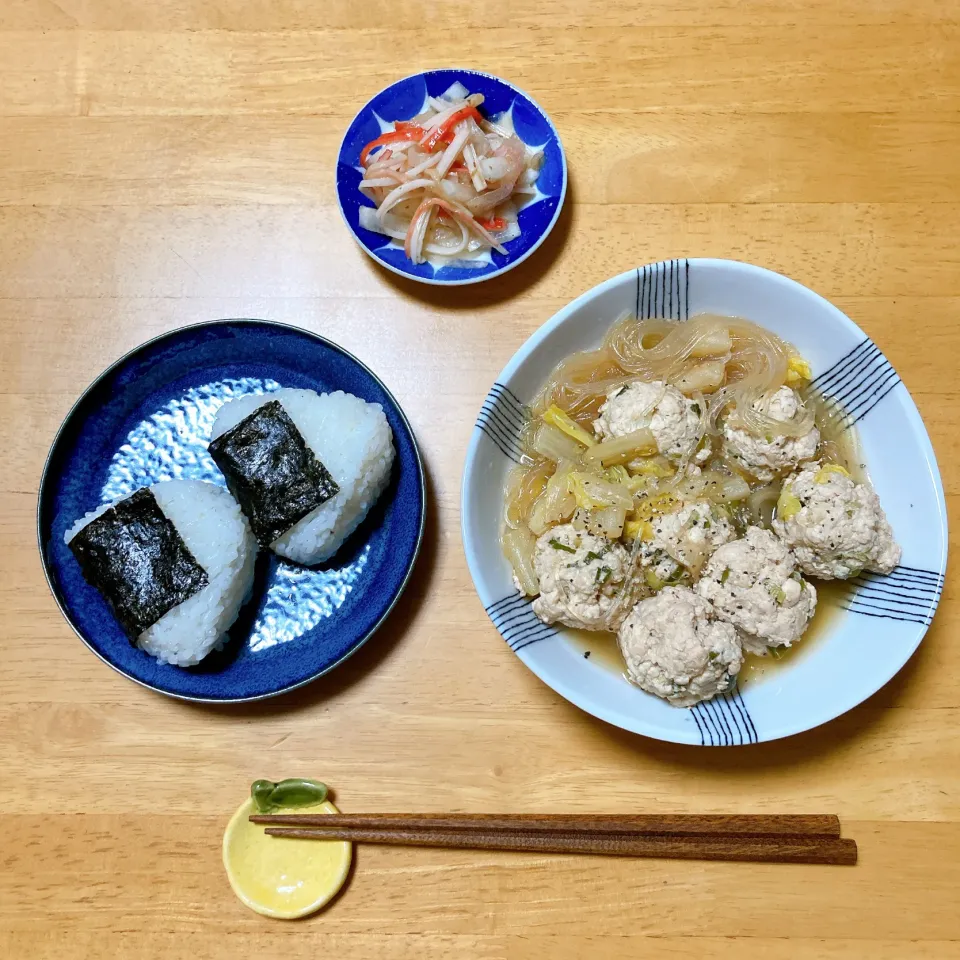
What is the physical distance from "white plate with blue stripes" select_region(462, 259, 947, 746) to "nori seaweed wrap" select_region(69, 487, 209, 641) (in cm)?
69

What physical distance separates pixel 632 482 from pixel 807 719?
0.60 metres

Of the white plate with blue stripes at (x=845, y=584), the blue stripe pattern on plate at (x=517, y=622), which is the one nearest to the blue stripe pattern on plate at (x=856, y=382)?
the white plate with blue stripes at (x=845, y=584)

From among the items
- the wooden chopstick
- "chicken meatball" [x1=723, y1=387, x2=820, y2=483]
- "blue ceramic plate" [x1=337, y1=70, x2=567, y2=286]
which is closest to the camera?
"chicken meatball" [x1=723, y1=387, x2=820, y2=483]

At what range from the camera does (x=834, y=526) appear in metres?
1.53

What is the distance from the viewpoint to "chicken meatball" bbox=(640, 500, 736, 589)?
1591mm

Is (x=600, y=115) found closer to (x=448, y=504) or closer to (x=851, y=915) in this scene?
(x=448, y=504)

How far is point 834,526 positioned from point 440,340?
40.8 inches

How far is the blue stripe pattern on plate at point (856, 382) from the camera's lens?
1.58 meters

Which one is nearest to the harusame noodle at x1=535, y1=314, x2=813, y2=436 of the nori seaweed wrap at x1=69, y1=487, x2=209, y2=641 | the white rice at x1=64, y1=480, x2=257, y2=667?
the white rice at x1=64, y1=480, x2=257, y2=667

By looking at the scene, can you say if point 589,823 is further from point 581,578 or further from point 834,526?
point 834,526

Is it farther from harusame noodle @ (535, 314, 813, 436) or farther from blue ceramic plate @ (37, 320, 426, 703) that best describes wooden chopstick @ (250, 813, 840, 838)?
harusame noodle @ (535, 314, 813, 436)

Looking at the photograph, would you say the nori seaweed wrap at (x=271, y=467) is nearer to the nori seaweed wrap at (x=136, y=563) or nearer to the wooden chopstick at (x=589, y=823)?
the nori seaweed wrap at (x=136, y=563)

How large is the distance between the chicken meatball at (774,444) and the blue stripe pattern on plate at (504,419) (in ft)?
1.53

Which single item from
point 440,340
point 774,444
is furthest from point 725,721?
point 440,340
